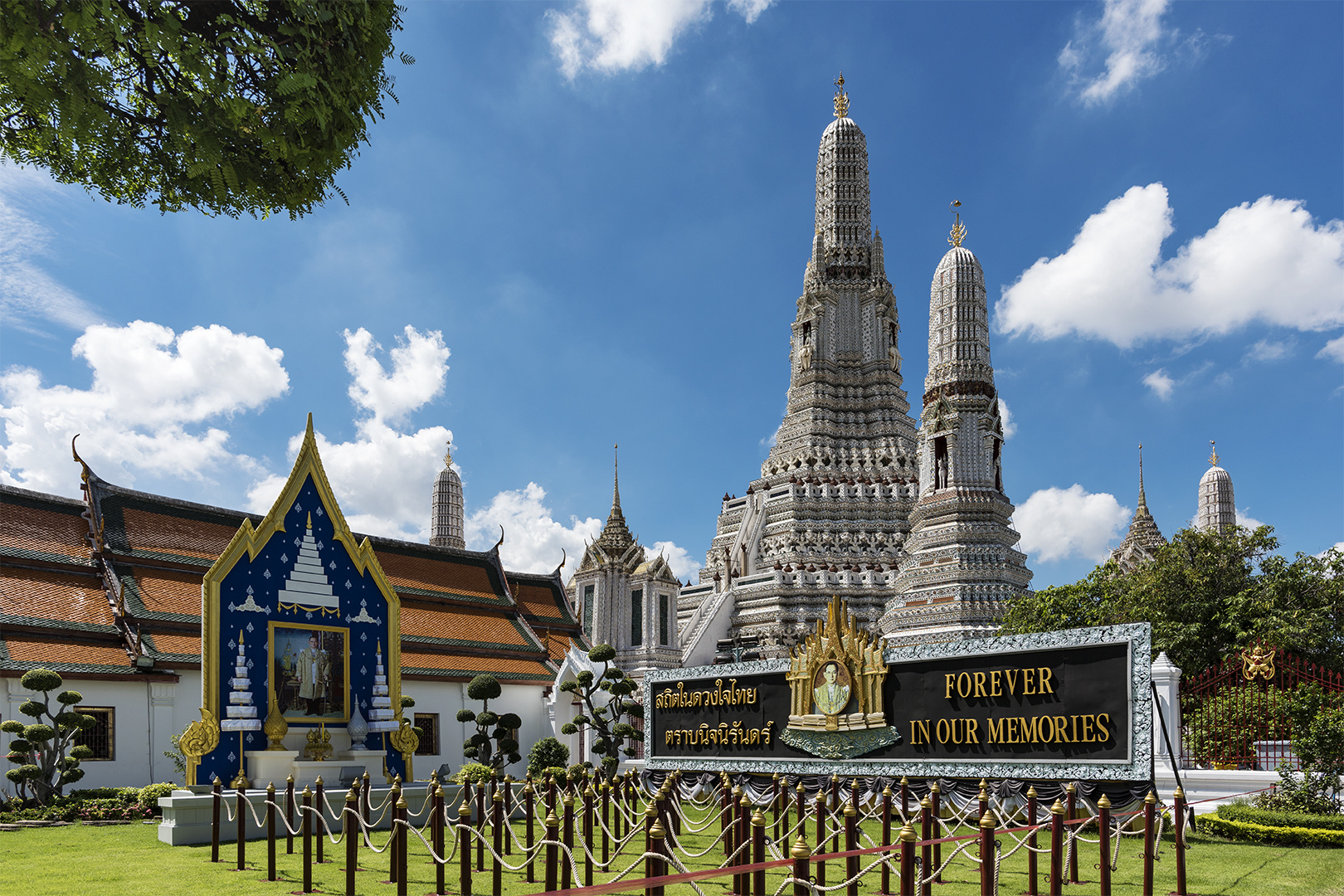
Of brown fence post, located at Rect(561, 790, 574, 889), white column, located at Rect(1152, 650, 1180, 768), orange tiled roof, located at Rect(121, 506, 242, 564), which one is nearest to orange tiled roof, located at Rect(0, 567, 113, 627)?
orange tiled roof, located at Rect(121, 506, 242, 564)

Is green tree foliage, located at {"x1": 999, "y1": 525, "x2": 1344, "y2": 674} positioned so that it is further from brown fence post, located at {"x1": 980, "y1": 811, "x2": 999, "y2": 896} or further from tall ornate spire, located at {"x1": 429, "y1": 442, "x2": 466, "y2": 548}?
tall ornate spire, located at {"x1": 429, "y1": 442, "x2": 466, "y2": 548}

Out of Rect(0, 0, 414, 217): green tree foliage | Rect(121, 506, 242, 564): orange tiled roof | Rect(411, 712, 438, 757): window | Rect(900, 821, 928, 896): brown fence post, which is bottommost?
Rect(411, 712, 438, 757): window

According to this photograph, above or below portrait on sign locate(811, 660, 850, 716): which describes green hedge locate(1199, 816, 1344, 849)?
below

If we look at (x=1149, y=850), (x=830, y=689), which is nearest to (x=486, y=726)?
(x=830, y=689)

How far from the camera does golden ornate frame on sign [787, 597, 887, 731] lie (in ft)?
49.2

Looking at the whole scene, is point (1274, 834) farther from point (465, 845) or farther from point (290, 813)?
point (290, 813)

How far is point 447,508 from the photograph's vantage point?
6128cm

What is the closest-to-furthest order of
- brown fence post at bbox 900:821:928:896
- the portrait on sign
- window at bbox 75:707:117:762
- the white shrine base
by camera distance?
1. brown fence post at bbox 900:821:928:896
2. the white shrine base
3. the portrait on sign
4. window at bbox 75:707:117:762

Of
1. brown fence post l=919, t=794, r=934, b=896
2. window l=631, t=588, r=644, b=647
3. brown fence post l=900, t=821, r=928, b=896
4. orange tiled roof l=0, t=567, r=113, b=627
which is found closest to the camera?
brown fence post l=900, t=821, r=928, b=896

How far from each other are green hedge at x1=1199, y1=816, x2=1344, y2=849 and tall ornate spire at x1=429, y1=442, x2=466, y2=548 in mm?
52229

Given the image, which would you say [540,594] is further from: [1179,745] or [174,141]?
[174,141]

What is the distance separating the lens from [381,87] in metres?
7.79

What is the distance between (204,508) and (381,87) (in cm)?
2064

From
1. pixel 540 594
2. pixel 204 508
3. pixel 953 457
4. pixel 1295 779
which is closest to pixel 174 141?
pixel 1295 779
